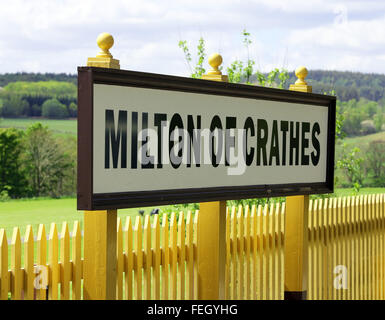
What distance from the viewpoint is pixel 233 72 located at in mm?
10594

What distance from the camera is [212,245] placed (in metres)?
4.70

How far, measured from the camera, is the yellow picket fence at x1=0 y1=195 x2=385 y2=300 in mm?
3996

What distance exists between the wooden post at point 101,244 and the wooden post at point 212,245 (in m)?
1.11

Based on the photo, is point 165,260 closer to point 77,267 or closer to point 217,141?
point 77,267

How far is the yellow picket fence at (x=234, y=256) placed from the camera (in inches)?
157

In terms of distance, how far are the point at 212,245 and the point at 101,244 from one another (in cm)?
126

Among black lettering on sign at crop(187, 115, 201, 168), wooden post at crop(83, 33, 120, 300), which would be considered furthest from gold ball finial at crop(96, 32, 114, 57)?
black lettering on sign at crop(187, 115, 201, 168)

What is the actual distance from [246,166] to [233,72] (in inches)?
246

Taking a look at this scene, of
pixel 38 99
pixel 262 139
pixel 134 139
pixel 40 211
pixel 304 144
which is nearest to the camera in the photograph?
pixel 134 139

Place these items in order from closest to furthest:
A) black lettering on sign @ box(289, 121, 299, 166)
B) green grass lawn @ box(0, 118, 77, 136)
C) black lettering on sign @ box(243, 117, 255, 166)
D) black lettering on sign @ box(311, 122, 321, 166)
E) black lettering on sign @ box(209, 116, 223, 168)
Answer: black lettering on sign @ box(209, 116, 223, 168), black lettering on sign @ box(243, 117, 255, 166), black lettering on sign @ box(289, 121, 299, 166), black lettering on sign @ box(311, 122, 321, 166), green grass lawn @ box(0, 118, 77, 136)

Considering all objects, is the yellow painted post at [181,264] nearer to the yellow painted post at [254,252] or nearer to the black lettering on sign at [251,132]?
the black lettering on sign at [251,132]

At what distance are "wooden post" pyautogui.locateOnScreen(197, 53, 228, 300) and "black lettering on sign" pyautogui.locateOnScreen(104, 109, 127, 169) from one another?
1.28 metres

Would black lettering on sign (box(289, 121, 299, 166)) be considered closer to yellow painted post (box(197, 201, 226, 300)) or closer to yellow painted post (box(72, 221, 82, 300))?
yellow painted post (box(197, 201, 226, 300))

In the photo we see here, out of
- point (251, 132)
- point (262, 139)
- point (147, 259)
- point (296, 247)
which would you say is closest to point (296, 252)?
point (296, 247)
